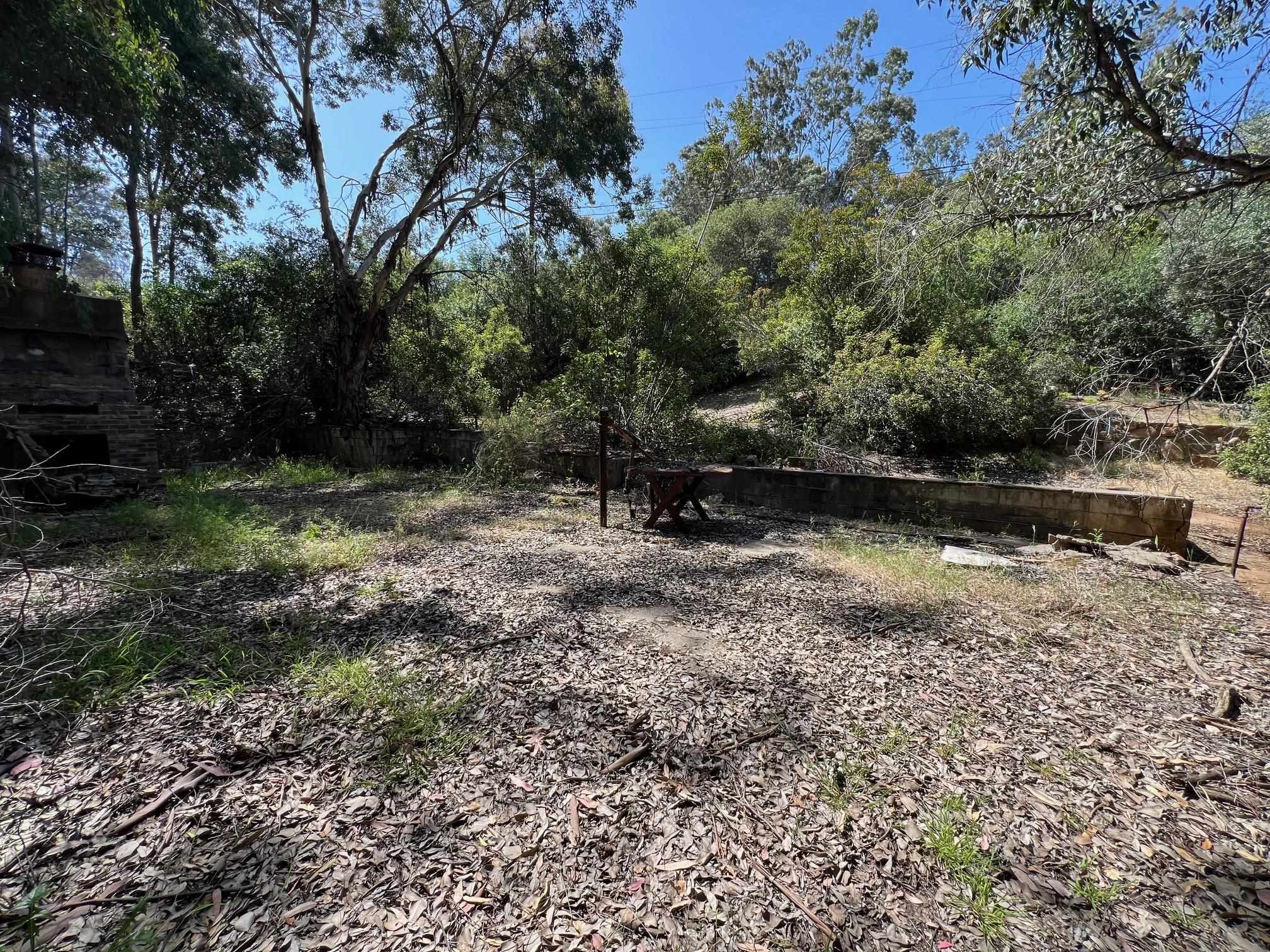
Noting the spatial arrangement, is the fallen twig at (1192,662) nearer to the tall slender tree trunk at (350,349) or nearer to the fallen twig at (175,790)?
the fallen twig at (175,790)

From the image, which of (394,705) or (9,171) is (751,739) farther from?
(9,171)

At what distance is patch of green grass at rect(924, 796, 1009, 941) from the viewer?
4.28 feet

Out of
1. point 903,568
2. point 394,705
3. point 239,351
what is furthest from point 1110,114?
point 239,351

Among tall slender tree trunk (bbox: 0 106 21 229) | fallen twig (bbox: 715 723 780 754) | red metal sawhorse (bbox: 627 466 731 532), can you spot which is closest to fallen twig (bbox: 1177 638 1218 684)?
fallen twig (bbox: 715 723 780 754)

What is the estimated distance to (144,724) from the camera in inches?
74.5

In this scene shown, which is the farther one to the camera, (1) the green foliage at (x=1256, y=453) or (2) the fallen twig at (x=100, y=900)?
(1) the green foliage at (x=1256, y=453)

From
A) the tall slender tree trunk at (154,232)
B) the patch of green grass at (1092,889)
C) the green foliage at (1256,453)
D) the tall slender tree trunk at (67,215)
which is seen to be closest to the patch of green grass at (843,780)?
the patch of green grass at (1092,889)

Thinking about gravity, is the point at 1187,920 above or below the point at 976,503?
below

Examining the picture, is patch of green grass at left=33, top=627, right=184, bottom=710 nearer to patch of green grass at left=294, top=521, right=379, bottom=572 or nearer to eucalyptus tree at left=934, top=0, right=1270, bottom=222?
patch of green grass at left=294, top=521, right=379, bottom=572

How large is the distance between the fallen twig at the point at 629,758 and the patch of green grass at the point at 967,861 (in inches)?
36.0

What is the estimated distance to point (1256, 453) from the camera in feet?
20.7

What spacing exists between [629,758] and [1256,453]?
29.4ft

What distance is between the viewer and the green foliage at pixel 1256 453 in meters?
5.89

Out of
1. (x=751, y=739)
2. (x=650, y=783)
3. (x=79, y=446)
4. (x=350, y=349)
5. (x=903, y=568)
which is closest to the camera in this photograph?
(x=650, y=783)
